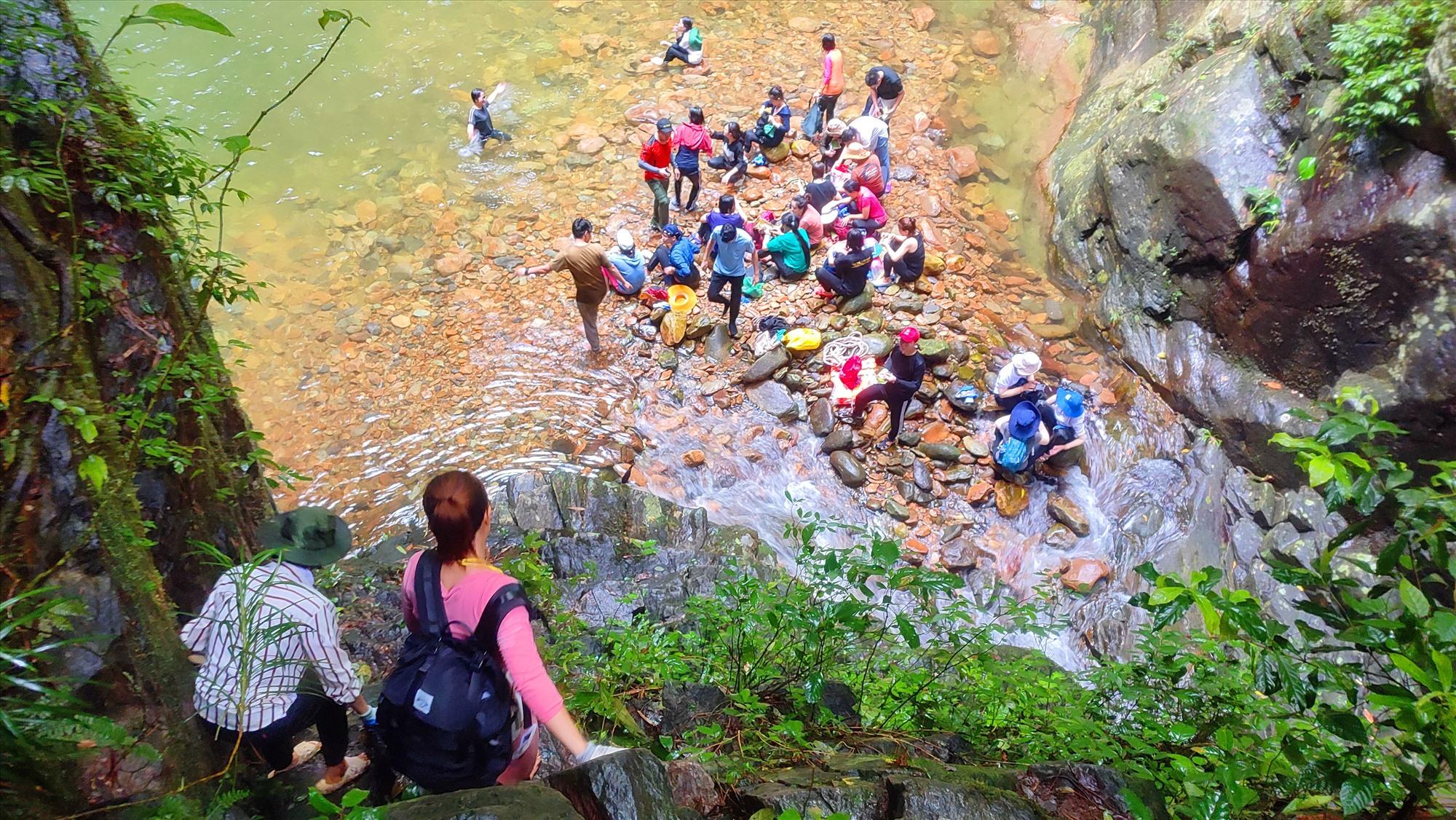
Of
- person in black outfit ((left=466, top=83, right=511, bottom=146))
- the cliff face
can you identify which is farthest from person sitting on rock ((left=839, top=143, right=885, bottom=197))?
person in black outfit ((left=466, top=83, right=511, bottom=146))

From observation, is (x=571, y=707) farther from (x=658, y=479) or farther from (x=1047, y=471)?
(x=1047, y=471)

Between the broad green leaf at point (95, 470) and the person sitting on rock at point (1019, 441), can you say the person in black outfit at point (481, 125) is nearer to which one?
the person sitting on rock at point (1019, 441)

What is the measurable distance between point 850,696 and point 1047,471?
464 cm

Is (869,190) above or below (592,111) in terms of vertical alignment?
below

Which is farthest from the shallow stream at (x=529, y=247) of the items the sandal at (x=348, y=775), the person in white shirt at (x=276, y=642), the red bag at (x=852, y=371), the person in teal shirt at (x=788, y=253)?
the person in white shirt at (x=276, y=642)

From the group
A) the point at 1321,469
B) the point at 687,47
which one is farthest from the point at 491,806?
the point at 687,47

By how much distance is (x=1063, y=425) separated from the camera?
23.3 feet

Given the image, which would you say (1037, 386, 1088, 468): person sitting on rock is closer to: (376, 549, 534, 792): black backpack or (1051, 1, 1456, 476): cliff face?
(1051, 1, 1456, 476): cliff face

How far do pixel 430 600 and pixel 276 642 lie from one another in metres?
0.65

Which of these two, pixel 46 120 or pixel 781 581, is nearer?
pixel 46 120

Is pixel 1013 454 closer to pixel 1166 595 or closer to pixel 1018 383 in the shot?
pixel 1018 383

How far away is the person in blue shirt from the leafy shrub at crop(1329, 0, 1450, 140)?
558 cm

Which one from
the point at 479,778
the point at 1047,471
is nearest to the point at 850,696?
the point at 479,778

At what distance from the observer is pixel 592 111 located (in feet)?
38.7
